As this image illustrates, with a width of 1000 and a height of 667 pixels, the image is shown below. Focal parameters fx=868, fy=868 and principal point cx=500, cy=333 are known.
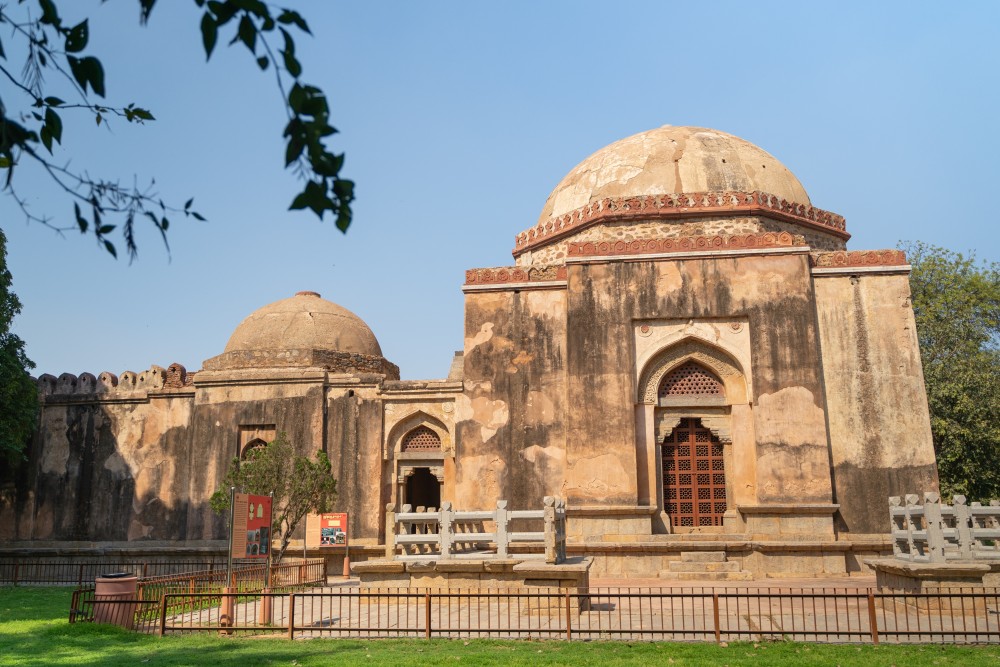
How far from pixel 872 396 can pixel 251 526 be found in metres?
10.7

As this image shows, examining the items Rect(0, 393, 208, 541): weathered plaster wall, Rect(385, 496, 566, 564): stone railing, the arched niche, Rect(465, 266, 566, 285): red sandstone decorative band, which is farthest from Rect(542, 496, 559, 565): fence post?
Rect(0, 393, 208, 541): weathered plaster wall

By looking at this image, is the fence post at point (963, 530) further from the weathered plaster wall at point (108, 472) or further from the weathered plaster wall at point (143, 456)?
the weathered plaster wall at point (108, 472)

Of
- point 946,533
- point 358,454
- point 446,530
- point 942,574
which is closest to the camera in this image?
point 942,574

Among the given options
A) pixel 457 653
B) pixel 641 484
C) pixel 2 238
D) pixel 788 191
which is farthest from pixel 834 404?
pixel 2 238

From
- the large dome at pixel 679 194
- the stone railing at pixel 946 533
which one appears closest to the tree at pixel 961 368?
the large dome at pixel 679 194

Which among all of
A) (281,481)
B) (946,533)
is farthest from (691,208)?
(281,481)

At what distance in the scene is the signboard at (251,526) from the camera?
1043cm

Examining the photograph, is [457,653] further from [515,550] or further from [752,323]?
[752,323]

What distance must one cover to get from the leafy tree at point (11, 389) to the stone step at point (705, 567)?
1354 centimetres

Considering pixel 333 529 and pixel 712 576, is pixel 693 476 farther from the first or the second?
pixel 333 529

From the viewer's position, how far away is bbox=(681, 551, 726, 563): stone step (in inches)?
563

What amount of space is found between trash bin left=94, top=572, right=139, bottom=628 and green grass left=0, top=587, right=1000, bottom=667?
362mm

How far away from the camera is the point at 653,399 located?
15820 millimetres

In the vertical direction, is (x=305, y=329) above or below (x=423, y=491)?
above
